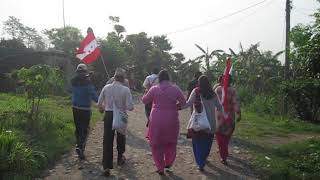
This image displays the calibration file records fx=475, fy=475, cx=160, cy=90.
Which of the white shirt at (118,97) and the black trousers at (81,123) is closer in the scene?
the white shirt at (118,97)

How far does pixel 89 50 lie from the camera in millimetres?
17172

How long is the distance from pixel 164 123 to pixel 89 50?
939 centimetres

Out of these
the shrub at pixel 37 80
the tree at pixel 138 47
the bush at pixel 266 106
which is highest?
the tree at pixel 138 47

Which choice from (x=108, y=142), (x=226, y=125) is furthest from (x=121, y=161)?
(x=226, y=125)

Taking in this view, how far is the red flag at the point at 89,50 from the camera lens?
1692 centimetres

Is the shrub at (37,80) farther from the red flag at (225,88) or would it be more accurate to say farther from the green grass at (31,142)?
the red flag at (225,88)

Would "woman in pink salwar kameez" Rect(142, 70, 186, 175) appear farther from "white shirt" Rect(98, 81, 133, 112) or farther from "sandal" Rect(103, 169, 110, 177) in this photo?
"sandal" Rect(103, 169, 110, 177)

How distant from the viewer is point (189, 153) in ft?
34.5

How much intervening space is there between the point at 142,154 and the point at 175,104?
2215mm

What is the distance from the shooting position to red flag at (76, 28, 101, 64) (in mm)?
16922

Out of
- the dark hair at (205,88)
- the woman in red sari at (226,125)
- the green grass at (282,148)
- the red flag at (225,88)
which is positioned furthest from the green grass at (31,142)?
the green grass at (282,148)

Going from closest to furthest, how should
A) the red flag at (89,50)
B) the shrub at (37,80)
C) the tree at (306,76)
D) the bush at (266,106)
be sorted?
1. the shrub at (37,80)
2. the red flag at (89,50)
3. the tree at (306,76)
4. the bush at (266,106)

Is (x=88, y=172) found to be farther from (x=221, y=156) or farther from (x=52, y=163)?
(x=221, y=156)

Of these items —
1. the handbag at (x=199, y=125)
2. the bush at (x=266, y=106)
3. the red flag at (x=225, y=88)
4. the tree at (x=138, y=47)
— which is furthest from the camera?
the tree at (x=138, y=47)
